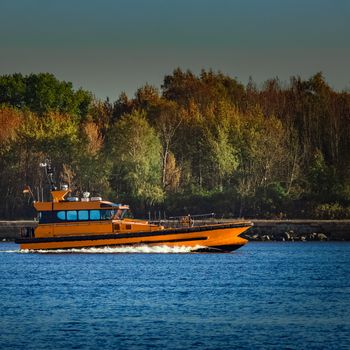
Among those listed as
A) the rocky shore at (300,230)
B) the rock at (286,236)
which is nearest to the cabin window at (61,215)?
the rocky shore at (300,230)

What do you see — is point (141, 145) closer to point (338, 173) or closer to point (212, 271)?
point (338, 173)

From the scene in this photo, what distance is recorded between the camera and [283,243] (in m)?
108

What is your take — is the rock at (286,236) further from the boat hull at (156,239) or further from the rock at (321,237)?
the boat hull at (156,239)

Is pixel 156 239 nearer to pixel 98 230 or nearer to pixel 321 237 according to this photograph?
pixel 98 230

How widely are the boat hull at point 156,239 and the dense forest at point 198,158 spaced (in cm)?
3205

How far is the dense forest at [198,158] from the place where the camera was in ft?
391

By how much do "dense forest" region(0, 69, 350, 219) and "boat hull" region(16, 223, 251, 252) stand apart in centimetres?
3205

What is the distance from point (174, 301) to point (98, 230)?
84.6ft

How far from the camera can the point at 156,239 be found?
83688 mm

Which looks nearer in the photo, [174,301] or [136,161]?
[174,301]

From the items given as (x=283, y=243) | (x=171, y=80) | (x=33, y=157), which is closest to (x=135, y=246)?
(x=283, y=243)

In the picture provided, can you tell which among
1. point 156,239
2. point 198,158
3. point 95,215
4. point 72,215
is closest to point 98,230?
point 95,215

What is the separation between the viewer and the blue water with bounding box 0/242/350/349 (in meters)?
46.8

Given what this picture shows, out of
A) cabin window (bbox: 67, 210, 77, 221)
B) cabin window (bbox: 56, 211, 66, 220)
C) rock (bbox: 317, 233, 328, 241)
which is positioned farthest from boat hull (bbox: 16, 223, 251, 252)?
rock (bbox: 317, 233, 328, 241)
